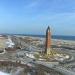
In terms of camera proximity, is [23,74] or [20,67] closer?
[23,74]

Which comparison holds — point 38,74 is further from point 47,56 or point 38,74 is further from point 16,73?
point 47,56

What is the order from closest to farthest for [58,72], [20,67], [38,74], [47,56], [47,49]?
[38,74] → [58,72] → [20,67] → [47,56] → [47,49]

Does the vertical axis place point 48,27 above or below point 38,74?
above

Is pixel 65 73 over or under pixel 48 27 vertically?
under

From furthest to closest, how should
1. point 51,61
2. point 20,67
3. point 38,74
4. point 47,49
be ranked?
point 47,49, point 51,61, point 20,67, point 38,74

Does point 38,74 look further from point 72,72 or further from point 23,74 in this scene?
point 72,72

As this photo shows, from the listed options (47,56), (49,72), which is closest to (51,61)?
(47,56)

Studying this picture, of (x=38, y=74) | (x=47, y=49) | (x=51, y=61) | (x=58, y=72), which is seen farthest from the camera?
(x=47, y=49)

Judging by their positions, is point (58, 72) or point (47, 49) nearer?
point (58, 72)

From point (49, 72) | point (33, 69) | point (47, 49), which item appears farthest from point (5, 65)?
point (47, 49)
